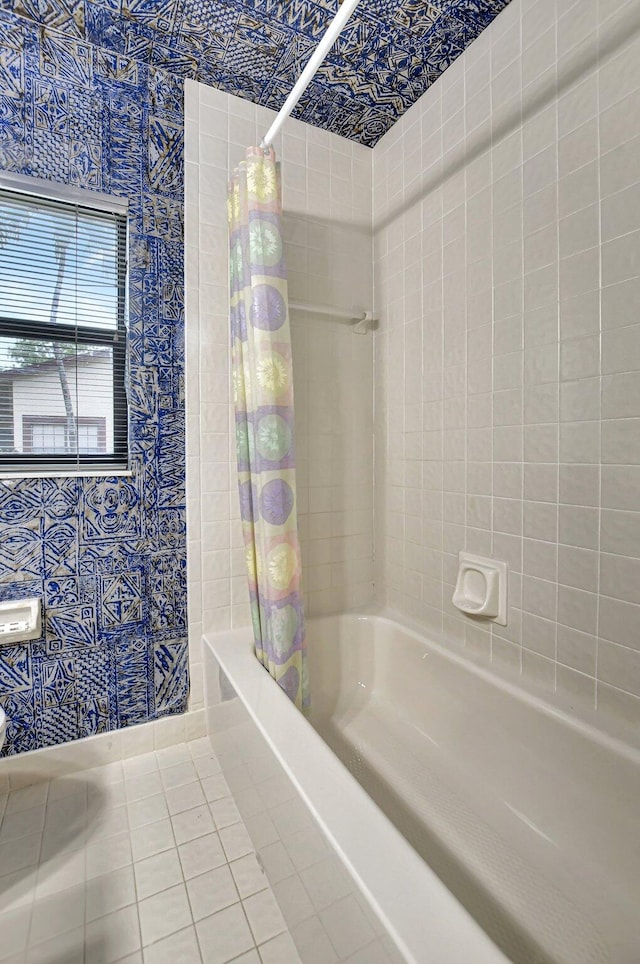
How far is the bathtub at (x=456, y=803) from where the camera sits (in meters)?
0.67

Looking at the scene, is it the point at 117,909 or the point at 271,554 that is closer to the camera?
the point at 117,909

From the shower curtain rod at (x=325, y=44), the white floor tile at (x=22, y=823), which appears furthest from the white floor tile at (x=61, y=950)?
the shower curtain rod at (x=325, y=44)

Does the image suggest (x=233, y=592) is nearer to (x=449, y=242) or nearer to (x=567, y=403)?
(x=567, y=403)

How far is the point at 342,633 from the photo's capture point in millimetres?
1856

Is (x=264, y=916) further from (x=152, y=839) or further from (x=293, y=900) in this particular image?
(x=152, y=839)

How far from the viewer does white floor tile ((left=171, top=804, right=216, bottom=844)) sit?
3.98 ft

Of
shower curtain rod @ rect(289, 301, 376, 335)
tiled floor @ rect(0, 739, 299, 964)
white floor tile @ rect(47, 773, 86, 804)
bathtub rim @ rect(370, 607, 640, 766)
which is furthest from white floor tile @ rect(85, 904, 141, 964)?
shower curtain rod @ rect(289, 301, 376, 335)

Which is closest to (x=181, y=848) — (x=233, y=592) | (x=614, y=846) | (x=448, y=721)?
(x=233, y=592)

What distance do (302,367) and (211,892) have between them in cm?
167

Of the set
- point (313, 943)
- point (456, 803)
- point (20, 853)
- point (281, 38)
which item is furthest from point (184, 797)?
point (281, 38)

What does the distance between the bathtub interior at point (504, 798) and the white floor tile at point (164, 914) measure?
0.56m

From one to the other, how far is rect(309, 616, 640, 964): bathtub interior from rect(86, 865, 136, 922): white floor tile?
67 centimetres

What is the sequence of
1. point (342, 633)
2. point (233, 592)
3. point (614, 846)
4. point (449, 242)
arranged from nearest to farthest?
A: 1. point (614, 846)
2. point (449, 242)
3. point (233, 592)
4. point (342, 633)

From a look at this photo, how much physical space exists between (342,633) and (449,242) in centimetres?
156
